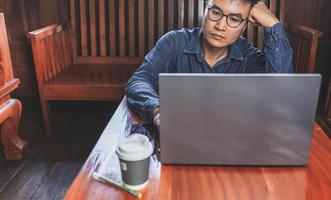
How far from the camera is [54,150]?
7.09 feet

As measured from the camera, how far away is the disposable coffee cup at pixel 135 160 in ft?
2.24

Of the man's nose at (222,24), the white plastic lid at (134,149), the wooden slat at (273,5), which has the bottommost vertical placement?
the white plastic lid at (134,149)

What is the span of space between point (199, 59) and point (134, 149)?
68cm

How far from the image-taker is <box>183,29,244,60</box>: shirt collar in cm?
129

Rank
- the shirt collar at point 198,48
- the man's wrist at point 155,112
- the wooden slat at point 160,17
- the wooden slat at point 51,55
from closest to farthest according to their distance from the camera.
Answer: the man's wrist at point 155,112, the shirt collar at point 198,48, the wooden slat at point 51,55, the wooden slat at point 160,17

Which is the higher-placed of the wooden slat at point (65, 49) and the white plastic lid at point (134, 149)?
the white plastic lid at point (134, 149)

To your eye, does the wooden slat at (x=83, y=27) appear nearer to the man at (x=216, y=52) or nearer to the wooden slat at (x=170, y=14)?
the wooden slat at (x=170, y=14)

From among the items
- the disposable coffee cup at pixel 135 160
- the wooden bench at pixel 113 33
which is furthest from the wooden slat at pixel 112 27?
the disposable coffee cup at pixel 135 160

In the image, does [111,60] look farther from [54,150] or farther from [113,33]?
[54,150]

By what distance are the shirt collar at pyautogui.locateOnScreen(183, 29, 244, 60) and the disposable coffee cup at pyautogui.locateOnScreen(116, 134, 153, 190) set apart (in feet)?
2.13

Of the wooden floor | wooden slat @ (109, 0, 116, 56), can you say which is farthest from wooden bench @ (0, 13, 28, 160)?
wooden slat @ (109, 0, 116, 56)

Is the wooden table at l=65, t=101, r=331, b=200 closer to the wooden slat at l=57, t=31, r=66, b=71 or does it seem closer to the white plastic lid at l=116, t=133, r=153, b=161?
the white plastic lid at l=116, t=133, r=153, b=161

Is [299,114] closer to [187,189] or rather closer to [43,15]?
[187,189]

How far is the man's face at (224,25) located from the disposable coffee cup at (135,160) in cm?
54
